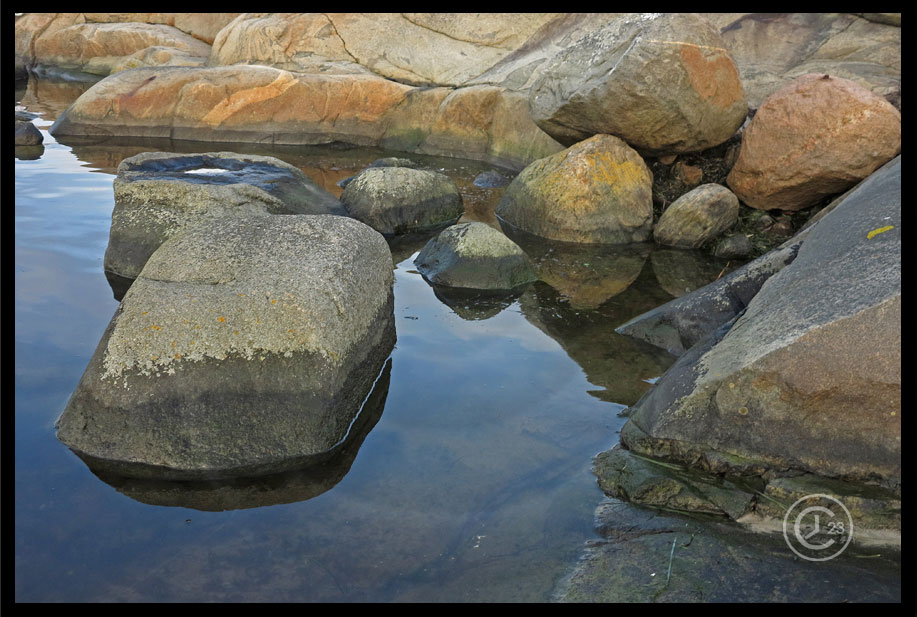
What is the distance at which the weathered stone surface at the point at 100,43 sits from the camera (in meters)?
22.0

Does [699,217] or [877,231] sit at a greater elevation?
[877,231]

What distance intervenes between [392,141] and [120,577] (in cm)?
1167

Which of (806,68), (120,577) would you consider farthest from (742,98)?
(120,577)

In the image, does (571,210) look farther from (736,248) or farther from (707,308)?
(707,308)

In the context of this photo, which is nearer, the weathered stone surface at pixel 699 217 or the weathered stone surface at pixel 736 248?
the weathered stone surface at pixel 736 248

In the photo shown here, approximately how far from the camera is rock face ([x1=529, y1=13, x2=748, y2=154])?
27.0ft

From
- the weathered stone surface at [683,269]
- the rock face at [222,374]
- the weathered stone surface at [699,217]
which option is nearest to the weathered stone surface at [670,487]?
the rock face at [222,374]

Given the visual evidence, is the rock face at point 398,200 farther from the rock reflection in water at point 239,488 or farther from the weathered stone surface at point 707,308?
the rock reflection in water at point 239,488

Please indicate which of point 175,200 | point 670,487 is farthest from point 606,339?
point 175,200

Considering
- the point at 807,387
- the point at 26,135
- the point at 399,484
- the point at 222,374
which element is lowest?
the point at 26,135

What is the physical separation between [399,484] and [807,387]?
6.71ft

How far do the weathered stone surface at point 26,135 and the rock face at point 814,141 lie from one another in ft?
35.0

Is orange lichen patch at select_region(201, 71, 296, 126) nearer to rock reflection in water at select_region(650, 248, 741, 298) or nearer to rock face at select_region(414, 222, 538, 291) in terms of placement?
rock face at select_region(414, 222, 538, 291)

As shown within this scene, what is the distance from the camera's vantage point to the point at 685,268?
7.99 metres
